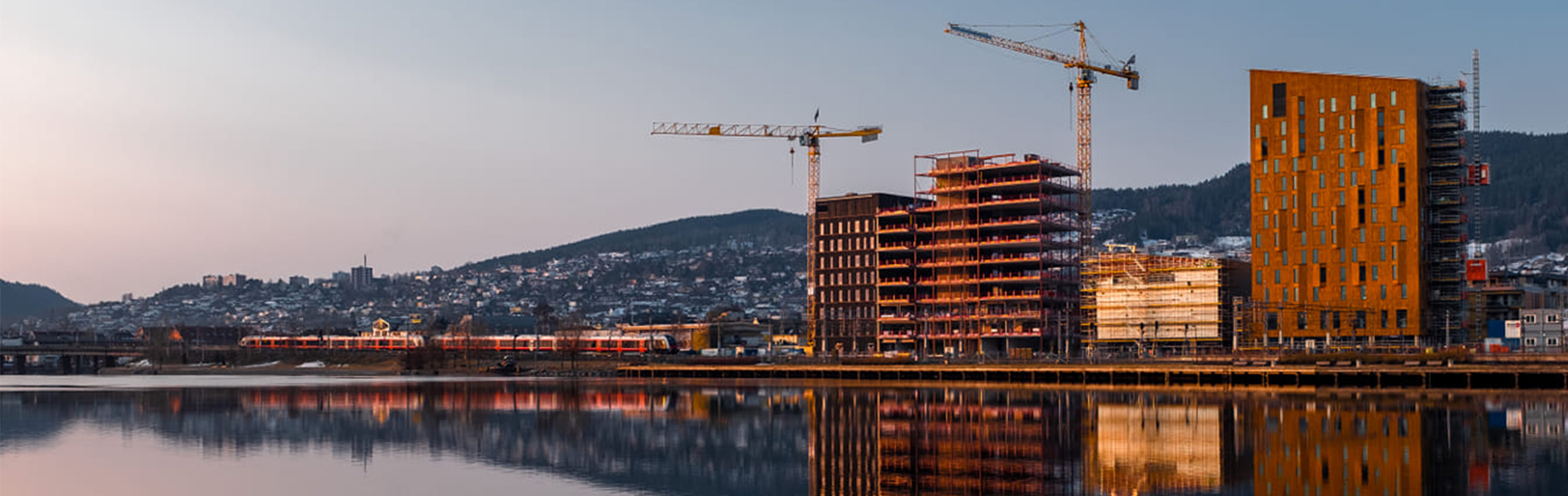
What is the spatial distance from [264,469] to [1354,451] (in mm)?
37945

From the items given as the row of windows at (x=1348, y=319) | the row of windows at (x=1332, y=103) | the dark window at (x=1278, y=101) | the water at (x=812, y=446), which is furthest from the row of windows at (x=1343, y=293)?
the water at (x=812, y=446)

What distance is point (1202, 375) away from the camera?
11562cm

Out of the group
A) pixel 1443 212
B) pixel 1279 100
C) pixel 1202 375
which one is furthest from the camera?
pixel 1279 100

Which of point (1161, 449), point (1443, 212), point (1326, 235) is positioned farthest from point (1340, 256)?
point (1161, 449)

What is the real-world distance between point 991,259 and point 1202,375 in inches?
2953

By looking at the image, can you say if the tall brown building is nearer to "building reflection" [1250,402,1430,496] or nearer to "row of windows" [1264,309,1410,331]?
"row of windows" [1264,309,1410,331]

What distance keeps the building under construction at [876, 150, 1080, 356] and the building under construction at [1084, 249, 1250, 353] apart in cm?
815

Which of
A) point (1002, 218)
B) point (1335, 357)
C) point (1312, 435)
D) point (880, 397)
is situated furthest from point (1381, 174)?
point (1312, 435)

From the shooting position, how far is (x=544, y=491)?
42.7 m

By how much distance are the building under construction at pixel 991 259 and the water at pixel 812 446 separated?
283 feet

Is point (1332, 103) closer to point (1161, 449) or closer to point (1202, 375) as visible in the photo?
point (1202, 375)

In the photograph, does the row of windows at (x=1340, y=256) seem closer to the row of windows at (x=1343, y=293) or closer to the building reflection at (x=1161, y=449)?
the row of windows at (x=1343, y=293)

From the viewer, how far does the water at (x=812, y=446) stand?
43250 mm

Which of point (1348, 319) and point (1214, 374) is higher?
point (1348, 319)
